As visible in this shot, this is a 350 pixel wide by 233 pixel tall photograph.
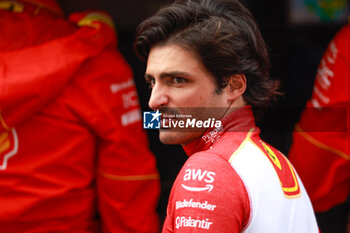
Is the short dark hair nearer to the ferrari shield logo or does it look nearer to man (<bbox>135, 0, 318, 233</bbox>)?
man (<bbox>135, 0, 318, 233</bbox>)

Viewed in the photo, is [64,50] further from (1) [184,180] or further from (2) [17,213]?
(1) [184,180]

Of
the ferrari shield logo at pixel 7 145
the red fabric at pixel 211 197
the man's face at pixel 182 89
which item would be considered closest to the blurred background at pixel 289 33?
the ferrari shield logo at pixel 7 145

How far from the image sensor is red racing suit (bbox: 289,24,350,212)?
1834 millimetres

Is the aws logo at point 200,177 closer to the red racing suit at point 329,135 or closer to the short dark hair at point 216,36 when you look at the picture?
the short dark hair at point 216,36

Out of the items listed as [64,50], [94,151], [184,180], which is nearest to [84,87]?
[64,50]

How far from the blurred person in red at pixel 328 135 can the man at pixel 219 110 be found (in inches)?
27.3

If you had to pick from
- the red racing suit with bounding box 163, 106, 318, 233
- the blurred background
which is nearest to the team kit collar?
the red racing suit with bounding box 163, 106, 318, 233

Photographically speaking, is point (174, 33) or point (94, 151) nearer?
point (174, 33)

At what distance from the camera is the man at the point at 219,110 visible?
0.97m

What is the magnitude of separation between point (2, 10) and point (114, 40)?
20.4 inches

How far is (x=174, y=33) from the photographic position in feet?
3.90

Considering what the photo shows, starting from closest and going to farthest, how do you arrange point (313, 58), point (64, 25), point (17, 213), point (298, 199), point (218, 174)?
point (218, 174) → point (298, 199) → point (17, 213) → point (64, 25) → point (313, 58)

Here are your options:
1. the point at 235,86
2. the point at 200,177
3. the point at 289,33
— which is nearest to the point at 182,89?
the point at 235,86

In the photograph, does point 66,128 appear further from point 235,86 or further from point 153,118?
point 235,86
